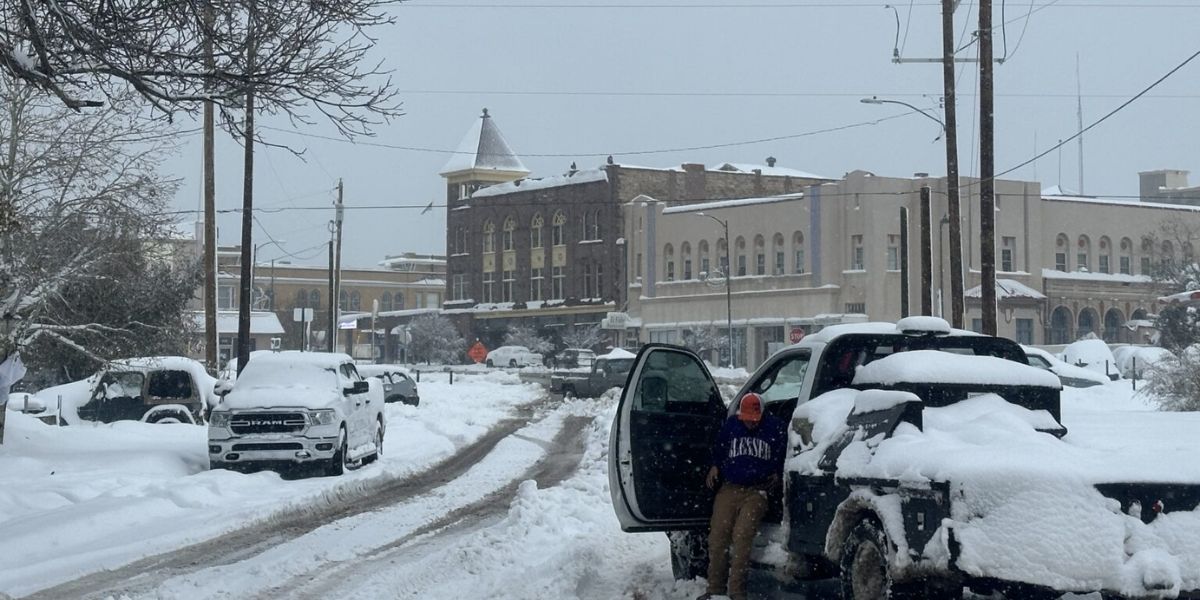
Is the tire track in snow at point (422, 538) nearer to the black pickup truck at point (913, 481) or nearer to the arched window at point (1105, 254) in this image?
the black pickup truck at point (913, 481)

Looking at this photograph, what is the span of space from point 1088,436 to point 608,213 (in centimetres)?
7969

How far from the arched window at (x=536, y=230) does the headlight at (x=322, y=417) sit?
73.1 metres

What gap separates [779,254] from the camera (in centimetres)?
7500

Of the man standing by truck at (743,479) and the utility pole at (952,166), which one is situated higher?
the utility pole at (952,166)

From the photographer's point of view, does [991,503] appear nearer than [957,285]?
Yes

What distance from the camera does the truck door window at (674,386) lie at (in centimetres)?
1013

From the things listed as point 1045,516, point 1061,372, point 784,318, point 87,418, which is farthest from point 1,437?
point 784,318

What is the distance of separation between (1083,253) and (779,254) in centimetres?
1617

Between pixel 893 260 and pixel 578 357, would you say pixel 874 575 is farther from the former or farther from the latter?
pixel 893 260

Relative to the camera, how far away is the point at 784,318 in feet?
243

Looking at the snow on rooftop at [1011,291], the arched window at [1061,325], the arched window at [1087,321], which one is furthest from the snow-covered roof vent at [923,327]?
the arched window at [1087,321]

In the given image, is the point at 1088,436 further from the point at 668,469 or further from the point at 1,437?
the point at 1,437

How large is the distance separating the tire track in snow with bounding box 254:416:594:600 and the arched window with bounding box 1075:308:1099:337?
181 ft

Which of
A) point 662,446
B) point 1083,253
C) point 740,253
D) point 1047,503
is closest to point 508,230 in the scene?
point 740,253
